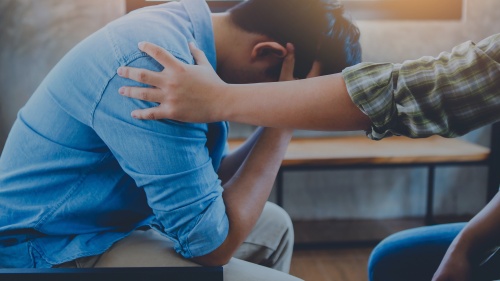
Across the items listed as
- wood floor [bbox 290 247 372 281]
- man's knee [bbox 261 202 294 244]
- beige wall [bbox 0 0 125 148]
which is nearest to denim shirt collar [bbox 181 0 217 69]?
man's knee [bbox 261 202 294 244]

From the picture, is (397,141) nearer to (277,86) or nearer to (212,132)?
(212,132)

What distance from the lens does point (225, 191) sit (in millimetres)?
977

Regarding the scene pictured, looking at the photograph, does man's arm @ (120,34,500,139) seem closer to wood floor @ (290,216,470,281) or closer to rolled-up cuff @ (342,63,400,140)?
rolled-up cuff @ (342,63,400,140)

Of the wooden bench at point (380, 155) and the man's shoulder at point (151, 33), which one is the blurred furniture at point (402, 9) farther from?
the man's shoulder at point (151, 33)

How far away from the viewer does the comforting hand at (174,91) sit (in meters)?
0.78

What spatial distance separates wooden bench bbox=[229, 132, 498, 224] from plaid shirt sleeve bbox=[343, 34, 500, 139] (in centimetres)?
125

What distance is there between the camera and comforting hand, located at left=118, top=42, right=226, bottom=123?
776 millimetres

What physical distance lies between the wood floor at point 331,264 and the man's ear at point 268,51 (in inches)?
47.1

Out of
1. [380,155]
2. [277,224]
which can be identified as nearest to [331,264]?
[380,155]

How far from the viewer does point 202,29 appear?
38.8 inches

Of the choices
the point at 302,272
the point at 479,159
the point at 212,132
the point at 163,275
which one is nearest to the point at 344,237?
the point at 302,272

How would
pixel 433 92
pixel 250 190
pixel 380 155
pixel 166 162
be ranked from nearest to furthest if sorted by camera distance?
1. pixel 433 92
2. pixel 166 162
3. pixel 250 190
4. pixel 380 155

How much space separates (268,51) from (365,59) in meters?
1.47

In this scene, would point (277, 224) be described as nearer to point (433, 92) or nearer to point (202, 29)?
point (202, 29)
